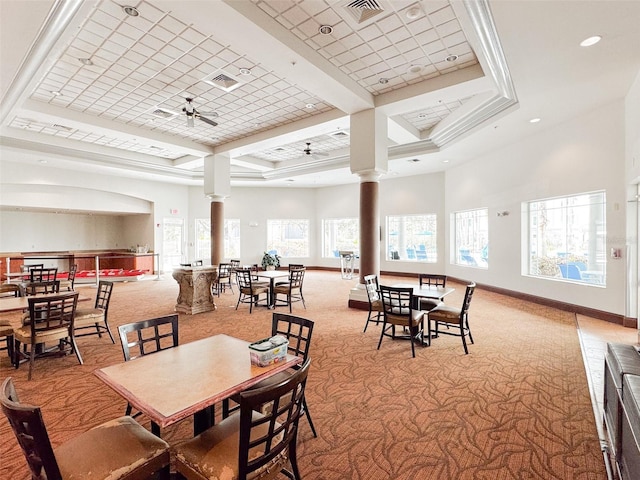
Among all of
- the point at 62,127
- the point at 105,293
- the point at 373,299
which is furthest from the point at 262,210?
the point at 373,299

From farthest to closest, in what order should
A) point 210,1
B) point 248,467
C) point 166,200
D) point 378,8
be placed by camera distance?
point 166,200 → point 378,8 → point 210,1 → point 248,467

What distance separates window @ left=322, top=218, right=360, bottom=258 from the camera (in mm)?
14023

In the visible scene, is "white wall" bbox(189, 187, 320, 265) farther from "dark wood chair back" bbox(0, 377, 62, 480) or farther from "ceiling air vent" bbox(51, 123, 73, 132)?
"dark wood chair back" bbox(0, 377, 62, 480)

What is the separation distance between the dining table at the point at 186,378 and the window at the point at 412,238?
34.3 ft

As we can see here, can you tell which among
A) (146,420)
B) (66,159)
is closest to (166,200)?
(66,159)

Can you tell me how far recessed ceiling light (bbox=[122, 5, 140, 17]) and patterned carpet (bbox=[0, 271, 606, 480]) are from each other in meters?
4.29

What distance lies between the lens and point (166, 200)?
13148 millimetres

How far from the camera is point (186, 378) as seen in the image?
1.99 metres

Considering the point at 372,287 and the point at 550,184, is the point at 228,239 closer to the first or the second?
the point at 372,287

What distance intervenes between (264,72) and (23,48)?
3096 millimetres

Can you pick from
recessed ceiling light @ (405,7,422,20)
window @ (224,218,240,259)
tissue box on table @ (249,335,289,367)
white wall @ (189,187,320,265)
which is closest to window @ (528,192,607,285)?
recessed ceiling light @ (405,7,422,20)

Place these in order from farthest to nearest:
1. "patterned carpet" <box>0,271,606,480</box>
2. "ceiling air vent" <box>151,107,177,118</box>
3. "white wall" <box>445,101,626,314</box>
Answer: "ceiling air vent" <box>151,107,177,118</box> → "white wall" <box>445,101,626,314</box> → "patterned carpet" <box>0,271,606,480</box>

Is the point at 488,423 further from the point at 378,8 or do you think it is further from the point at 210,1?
the point at 210,1

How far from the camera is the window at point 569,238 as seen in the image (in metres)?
6.32
